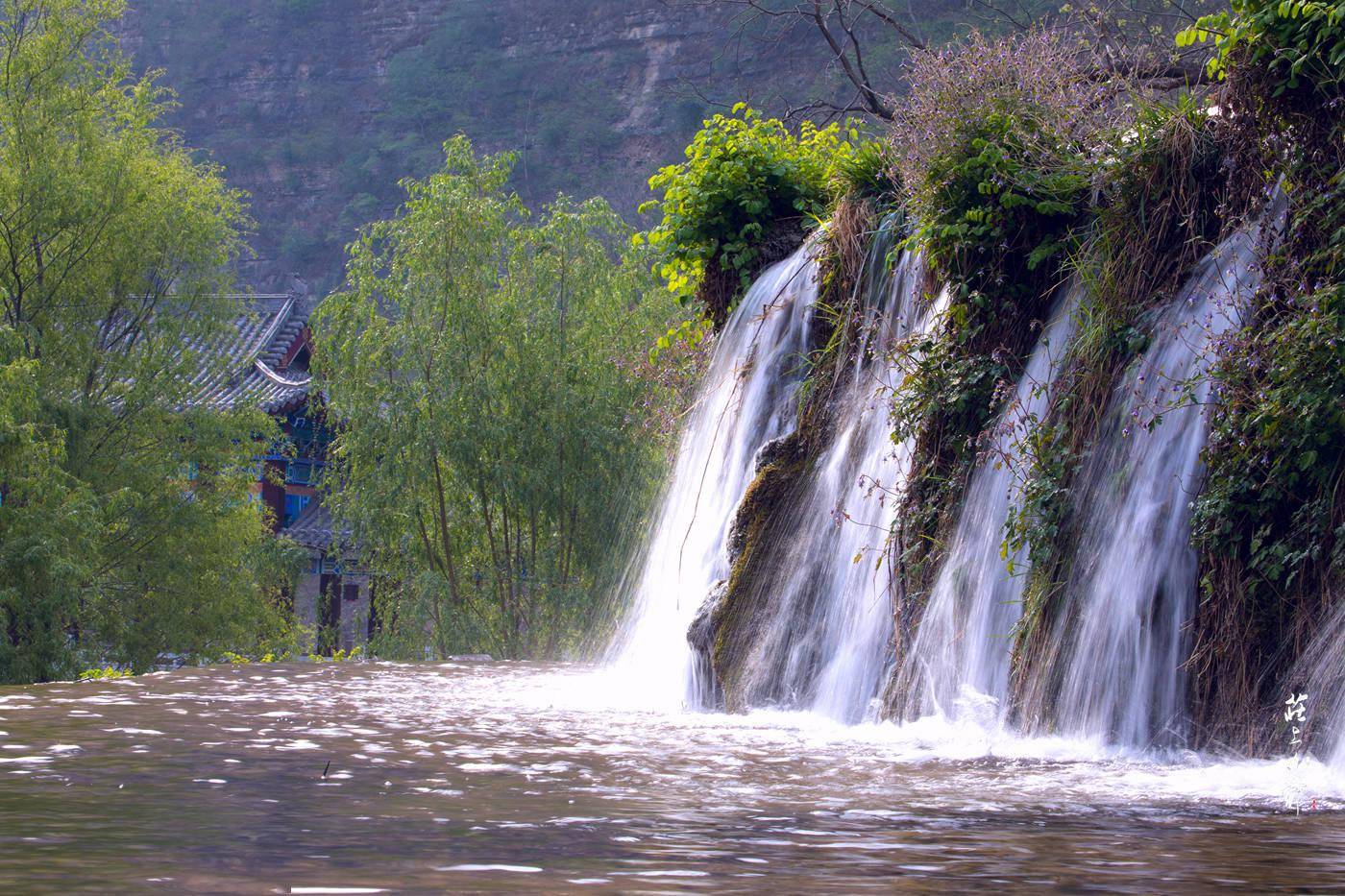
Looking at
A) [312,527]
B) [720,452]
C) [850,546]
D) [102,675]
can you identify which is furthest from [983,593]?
[312,527]

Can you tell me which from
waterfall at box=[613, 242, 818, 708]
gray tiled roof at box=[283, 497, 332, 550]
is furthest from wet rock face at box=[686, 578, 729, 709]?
gray tiled roof at box=[283, 497, 332, 550]

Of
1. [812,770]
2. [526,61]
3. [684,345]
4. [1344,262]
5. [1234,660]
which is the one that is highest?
[526,61]

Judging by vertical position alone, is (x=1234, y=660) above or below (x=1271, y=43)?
below

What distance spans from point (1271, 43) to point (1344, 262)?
982 mm

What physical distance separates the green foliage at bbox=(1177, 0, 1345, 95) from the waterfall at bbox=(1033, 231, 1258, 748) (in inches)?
25.0

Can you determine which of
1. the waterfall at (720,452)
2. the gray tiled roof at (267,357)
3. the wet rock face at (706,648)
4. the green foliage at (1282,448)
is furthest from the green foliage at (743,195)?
the gray tiled roof at (267,357)

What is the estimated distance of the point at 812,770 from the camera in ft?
14.2

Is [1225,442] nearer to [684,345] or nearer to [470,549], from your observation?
[684,345]

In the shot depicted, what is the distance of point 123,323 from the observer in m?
21.3

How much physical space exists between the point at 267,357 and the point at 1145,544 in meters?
29.3

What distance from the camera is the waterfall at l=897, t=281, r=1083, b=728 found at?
19.4 ft

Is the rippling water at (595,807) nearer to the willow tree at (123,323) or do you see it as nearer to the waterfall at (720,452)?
the waterfall at (720,452)

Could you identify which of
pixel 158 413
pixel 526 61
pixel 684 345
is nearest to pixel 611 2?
pixel 526 61

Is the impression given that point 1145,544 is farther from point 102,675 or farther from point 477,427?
point 477,427
